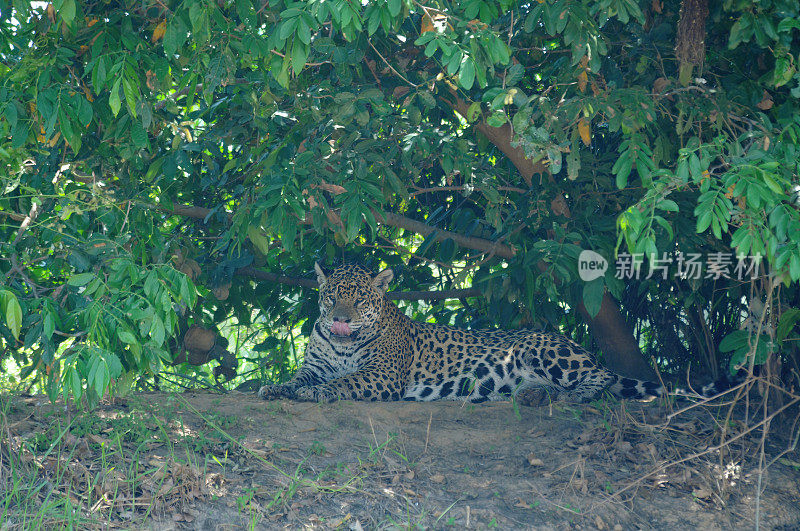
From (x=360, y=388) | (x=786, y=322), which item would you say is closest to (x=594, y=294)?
(x=786, y=322)

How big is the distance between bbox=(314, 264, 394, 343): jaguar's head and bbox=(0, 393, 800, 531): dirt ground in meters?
1.31

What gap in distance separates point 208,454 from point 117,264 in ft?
4.27

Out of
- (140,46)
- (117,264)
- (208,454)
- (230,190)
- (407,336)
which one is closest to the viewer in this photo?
(117,264)

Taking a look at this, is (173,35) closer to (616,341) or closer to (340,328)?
(340,328)

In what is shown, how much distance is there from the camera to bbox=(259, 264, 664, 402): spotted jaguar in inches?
280

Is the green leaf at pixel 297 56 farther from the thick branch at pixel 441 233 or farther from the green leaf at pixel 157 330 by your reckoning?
the thick branch at pixel 441 233

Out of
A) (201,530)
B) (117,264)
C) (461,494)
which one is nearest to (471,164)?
(461,494)

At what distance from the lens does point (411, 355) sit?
7516mm

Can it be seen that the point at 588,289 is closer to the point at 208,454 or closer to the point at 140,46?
the point at 208,454

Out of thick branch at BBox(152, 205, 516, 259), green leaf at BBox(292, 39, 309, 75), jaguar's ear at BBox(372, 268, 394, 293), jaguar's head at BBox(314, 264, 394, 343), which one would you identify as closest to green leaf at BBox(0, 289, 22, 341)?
green leaf at BBox(292, 39, 309, 75)

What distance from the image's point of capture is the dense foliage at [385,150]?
3.97 m

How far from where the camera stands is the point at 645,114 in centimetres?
465

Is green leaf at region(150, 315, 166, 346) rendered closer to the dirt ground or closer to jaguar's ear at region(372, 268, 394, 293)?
the dirt ground

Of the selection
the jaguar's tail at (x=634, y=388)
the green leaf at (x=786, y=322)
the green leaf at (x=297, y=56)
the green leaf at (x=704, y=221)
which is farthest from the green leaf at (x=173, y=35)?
the jaguar's tail at (x=634, y=388)
